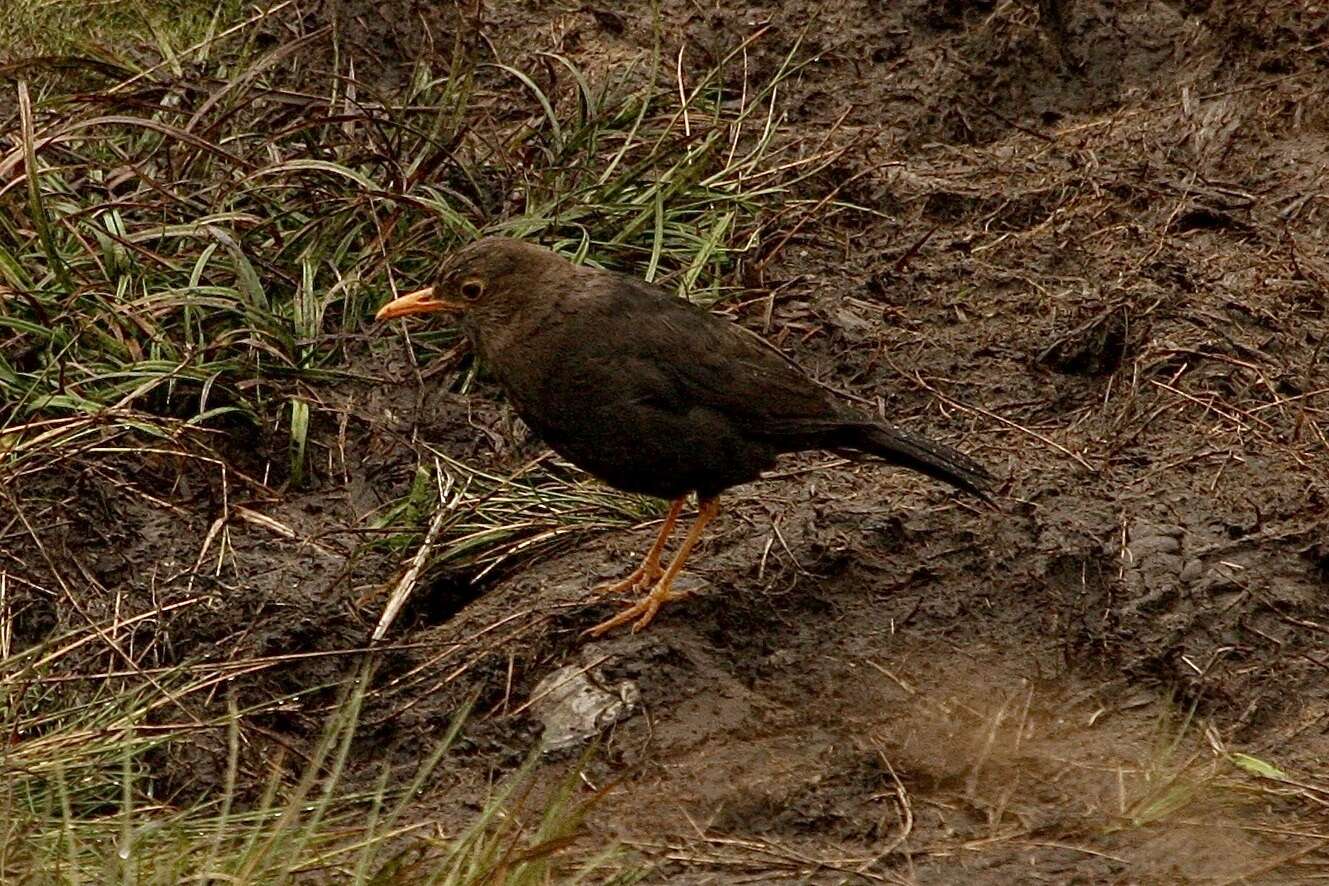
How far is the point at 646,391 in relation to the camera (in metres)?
4.80

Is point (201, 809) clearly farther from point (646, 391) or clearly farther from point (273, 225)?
point (273, 225)

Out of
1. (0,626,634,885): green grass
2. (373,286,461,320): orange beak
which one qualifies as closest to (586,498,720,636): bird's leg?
(0,626,634,885): green grass

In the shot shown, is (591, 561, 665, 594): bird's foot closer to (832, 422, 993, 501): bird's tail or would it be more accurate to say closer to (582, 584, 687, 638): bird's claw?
(582, 584, 687, 638): bird's claw

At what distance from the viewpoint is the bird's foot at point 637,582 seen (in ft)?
16.1

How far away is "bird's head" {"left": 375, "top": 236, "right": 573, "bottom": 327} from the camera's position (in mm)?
5055

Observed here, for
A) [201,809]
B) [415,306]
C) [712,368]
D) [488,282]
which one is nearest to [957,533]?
[712,368]

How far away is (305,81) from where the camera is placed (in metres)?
6.64

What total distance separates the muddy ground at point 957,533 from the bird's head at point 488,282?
617 millimetres

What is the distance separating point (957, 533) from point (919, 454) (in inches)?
11.6

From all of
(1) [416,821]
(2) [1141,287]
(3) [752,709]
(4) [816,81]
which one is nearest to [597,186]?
(4) [816,81]

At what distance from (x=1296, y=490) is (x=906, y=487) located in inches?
42.8

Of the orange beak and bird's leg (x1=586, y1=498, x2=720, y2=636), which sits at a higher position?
the orange beak

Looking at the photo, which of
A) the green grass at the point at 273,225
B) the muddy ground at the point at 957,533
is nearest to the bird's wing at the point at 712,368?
the muddy ground at the point at 957,533

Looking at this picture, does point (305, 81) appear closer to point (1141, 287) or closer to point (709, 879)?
point (1141, 287)
